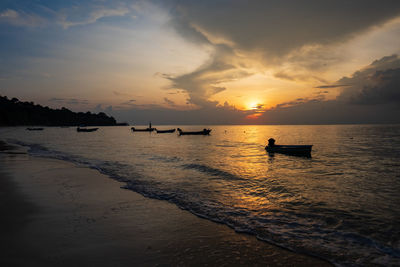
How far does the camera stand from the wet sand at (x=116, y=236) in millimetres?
4992

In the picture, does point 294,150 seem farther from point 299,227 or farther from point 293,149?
point 299,227

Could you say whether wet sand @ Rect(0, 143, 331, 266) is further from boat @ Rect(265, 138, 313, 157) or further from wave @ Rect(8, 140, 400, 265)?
boat @ Rect(265, 138, 313, 157)

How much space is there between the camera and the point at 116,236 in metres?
6.10

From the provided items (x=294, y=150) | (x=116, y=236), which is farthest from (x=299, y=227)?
(x=294, y=150)

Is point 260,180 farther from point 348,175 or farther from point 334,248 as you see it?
A: point 334,248

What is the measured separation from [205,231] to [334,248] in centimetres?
354

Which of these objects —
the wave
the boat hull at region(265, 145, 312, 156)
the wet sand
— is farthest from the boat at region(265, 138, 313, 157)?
the wet sand

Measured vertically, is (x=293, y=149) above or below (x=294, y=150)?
above

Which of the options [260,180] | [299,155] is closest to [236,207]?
[260,180]

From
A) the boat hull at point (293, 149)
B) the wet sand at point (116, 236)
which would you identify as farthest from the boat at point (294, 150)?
the wet sand at point (116, 236)

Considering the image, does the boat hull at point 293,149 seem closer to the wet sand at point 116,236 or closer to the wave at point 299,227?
the wave at point 299,227

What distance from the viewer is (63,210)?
8.02m

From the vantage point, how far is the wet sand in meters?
4.99

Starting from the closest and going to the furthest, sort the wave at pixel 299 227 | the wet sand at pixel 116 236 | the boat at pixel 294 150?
the wet sand at pixel 116 236 < the wave at pixel 299 227 < the boat at pixel 294 150
